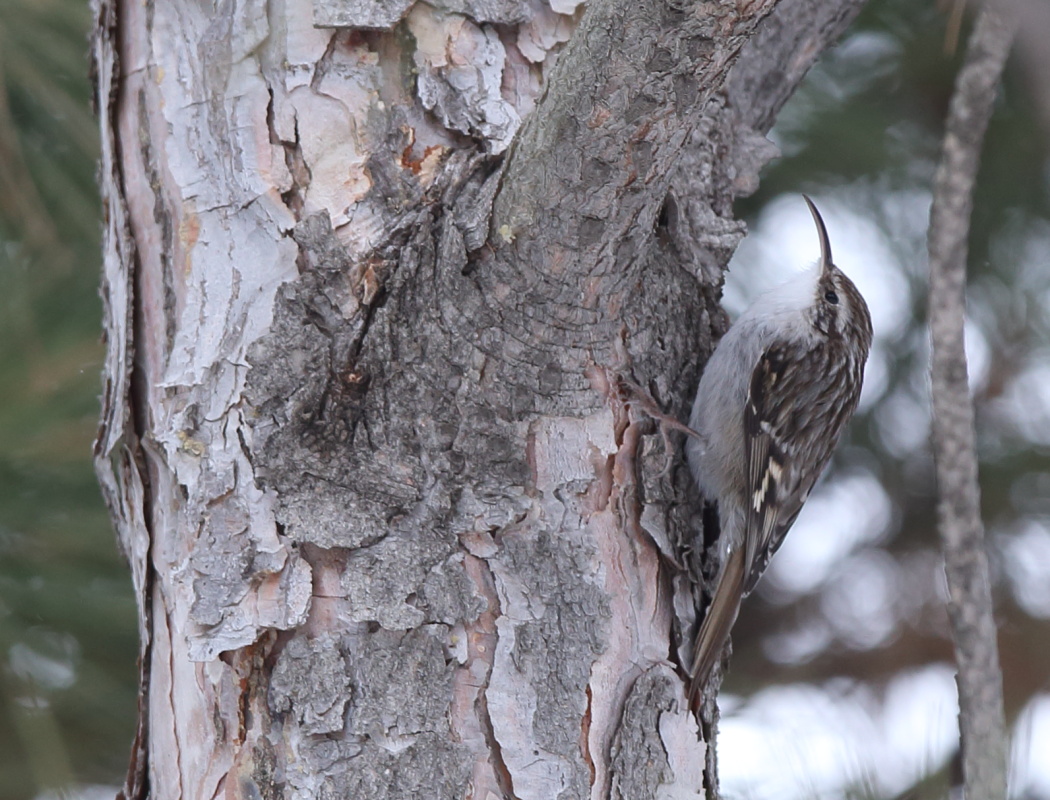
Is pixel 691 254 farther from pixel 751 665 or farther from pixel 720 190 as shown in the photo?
pixel 751 665

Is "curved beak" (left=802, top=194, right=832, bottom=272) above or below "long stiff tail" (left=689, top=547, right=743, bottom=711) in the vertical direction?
above

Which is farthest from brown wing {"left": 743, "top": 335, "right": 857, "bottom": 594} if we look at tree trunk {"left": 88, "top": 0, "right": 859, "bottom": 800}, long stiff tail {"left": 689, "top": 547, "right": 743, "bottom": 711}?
tree trunk {"left": 88, "top": 0, "right": 859, "bottom": 800}

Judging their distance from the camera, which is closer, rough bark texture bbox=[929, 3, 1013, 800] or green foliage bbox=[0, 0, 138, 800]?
rough bark texture bbox=[929, 3, 1013, 800]

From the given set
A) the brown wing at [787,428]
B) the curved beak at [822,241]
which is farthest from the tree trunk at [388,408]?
the curved beak at [822,241]

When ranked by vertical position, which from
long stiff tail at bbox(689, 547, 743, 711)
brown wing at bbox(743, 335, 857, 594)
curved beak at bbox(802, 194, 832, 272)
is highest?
curved beak at bbox(802, 194, 832, 272)

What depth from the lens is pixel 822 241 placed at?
2105 millimetres

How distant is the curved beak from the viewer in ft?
6.67

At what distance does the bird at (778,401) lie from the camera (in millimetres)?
1762

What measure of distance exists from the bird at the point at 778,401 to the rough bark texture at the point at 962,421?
0.35 metres

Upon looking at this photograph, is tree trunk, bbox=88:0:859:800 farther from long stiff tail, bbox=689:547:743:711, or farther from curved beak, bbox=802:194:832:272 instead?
curved beak, bbox=802:194:832:272

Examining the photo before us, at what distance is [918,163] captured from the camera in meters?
2.24

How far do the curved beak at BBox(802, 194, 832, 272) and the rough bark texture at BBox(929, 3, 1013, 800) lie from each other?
61 centimetres

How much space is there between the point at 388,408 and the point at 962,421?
27.6 inches

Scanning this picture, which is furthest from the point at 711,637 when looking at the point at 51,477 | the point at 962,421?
the point at 51,477
